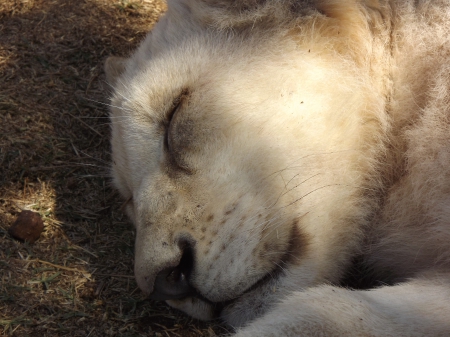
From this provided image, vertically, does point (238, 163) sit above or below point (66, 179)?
above

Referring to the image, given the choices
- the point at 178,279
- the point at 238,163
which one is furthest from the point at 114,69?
the point at 178,279

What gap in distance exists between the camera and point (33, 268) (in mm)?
3482

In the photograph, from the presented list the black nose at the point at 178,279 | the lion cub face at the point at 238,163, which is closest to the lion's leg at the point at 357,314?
the lion cub face at the point at 238,163

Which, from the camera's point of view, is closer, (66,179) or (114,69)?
(114,69)

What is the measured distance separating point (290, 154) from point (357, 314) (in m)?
0.85

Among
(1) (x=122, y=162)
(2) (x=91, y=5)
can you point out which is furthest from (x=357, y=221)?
(2) (x=91, y=5)

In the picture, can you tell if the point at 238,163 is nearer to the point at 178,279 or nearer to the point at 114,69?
the point at 178,279

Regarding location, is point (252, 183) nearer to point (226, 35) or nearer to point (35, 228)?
point (226, 35)

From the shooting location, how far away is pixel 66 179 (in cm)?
413

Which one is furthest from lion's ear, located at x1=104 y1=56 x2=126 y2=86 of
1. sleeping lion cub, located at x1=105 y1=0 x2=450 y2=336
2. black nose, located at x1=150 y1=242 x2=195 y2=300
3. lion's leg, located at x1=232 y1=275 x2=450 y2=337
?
lion's leg, located at x1=232 y1=275 x2=450 y2=337

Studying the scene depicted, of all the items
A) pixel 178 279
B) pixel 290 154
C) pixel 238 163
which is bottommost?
pixel 178 279

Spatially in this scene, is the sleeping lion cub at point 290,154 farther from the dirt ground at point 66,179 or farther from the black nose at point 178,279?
the dirt ground at point 66,179

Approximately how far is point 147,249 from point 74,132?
1828 millimetres

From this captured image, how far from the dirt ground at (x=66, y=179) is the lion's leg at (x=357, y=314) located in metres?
0.62
